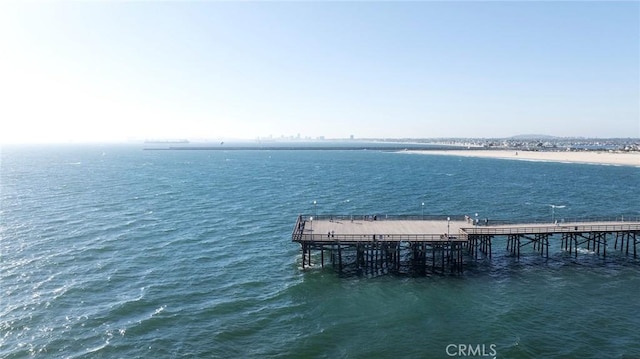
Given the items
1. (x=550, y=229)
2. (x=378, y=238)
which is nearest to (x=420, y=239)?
(x=378, y=238)

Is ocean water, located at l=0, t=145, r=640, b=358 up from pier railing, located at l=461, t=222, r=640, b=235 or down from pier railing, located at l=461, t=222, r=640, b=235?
down

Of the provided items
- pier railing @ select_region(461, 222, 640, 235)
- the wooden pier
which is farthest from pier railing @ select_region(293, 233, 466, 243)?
pier railing @ select_region(461, 222, 640, 235)

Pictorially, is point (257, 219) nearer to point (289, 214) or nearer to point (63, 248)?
point (289, 214)

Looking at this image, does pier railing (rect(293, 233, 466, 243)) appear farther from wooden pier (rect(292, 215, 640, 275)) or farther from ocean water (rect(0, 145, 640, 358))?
ocean water (rect(0, 145, 640, 358))

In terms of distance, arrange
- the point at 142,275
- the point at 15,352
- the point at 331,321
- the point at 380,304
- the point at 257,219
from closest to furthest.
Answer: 1. the point at 15,352
2. the point at 331,321
3. the point at 380,304
4. the point at 142,275
5. the point at 257,219

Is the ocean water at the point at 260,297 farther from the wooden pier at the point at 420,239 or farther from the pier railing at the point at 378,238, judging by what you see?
the pier railing at the point at 378,238

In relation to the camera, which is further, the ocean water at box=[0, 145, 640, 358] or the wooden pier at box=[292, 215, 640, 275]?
the wooden pier at box=[292, 215, 640, 275]

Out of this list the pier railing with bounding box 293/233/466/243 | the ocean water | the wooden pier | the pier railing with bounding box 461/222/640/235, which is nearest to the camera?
the ocean water

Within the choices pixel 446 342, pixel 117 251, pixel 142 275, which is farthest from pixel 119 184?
pixel 446 342
